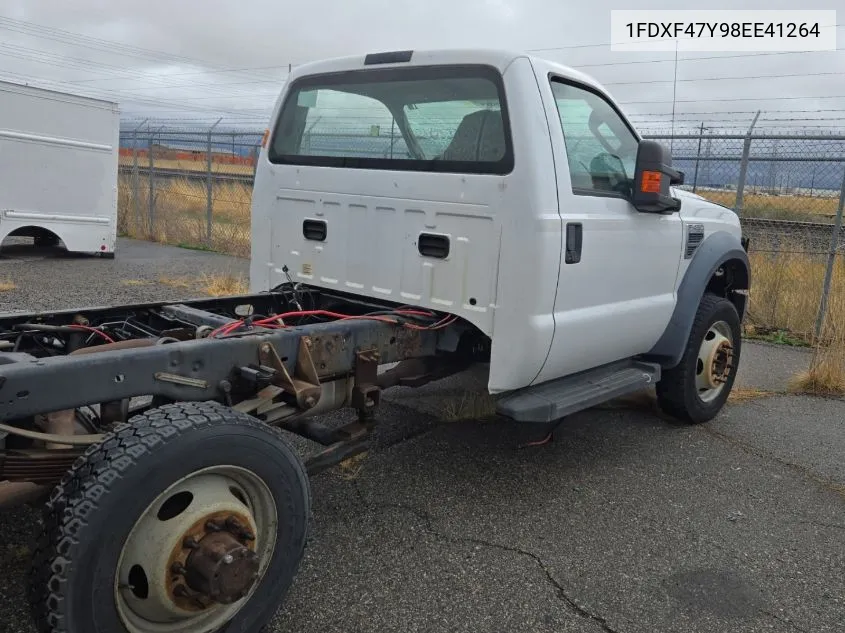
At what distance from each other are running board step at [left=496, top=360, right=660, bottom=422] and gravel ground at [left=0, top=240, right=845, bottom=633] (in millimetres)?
532

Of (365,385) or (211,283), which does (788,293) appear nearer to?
(365,385)

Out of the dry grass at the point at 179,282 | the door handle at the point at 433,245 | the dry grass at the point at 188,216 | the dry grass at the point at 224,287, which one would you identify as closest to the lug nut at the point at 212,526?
the door handle at the point at 433,245

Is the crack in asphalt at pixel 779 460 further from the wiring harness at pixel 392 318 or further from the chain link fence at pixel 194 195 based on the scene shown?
the chain link fence at pixel 194 195

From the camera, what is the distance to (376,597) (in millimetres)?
3092

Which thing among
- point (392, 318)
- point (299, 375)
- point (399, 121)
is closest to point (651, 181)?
point (399, 121)

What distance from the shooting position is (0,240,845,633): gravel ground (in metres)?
3.07

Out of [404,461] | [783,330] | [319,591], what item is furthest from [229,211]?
[319,591]

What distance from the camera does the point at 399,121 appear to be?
171 inches

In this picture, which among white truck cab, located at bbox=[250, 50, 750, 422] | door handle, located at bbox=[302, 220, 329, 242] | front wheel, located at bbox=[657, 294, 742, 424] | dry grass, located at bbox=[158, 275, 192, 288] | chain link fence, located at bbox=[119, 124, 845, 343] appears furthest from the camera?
dry grass, located at bbox=[158, 275, 192, 288]

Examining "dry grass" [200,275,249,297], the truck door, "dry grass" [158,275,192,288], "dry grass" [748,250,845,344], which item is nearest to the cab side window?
the truck door

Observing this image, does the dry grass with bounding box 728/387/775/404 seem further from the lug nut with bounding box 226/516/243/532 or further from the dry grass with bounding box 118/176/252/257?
the dry grass with bounding box 118/176/252/257

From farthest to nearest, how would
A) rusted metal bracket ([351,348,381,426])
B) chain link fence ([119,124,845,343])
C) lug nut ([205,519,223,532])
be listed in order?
chain link fence ([119,124,845,343]), rusted metal bracket ([351,348,381,426]), lug nut ([205,519,223,532])

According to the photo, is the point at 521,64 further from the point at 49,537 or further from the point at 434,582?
the point at 49,537

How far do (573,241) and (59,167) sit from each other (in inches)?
392
